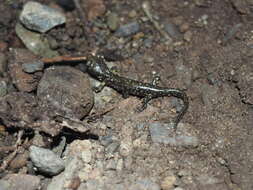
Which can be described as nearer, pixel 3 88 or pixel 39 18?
pixel 3 88

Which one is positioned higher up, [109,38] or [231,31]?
[231,31]

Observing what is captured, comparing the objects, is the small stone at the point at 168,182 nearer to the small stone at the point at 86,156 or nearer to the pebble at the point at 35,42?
the small stone at the point at 86,156

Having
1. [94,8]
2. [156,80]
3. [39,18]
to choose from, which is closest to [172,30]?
[156,80]

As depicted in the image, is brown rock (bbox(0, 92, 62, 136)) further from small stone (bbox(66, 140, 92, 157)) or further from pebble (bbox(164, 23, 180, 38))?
pebble (bbox(164, 23, 180, 38))

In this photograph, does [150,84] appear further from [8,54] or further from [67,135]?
[8,54]

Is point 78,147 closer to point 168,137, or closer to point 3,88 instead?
point 168,137

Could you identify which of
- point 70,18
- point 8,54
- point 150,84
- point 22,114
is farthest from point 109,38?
point 22,114
